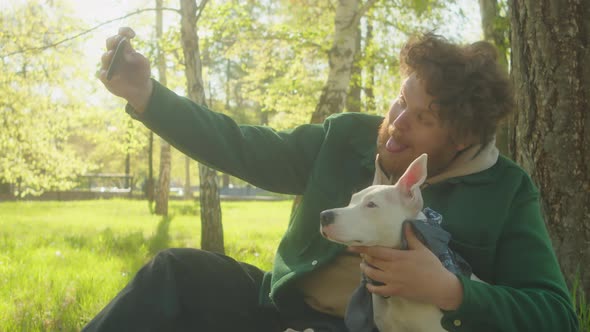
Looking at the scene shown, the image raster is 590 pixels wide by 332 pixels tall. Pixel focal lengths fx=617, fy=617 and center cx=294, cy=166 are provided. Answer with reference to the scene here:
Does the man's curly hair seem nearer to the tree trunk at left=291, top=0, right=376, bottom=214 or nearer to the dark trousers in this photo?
the dark trousers

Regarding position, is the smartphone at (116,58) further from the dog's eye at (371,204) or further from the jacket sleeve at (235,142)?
the dog's eye at (371,204)

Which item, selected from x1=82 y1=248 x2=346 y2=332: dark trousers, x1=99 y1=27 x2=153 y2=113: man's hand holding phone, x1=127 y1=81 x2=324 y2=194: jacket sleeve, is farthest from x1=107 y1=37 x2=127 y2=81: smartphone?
x1=82 y1=248 x2=346 y2=332: dark trousers

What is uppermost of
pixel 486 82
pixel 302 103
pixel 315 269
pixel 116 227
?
pixel 302 103

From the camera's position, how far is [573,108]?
11.6 ft

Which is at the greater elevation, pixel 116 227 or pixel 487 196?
pixel 487 196

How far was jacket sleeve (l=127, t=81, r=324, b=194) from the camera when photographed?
2410mm

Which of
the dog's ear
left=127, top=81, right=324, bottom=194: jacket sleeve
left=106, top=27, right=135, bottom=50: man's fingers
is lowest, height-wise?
the dog's ear

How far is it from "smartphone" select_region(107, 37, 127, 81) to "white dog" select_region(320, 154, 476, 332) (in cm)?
102

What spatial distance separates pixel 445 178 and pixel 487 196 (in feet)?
0.54

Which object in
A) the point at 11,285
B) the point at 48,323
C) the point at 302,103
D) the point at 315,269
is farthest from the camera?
the point at 302,103

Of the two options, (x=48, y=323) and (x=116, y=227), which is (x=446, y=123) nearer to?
(x=48, y=323)

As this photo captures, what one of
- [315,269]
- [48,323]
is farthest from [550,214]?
[48,323]

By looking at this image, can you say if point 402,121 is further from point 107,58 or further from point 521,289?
point 107,58

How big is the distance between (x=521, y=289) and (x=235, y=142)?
1.25 m
